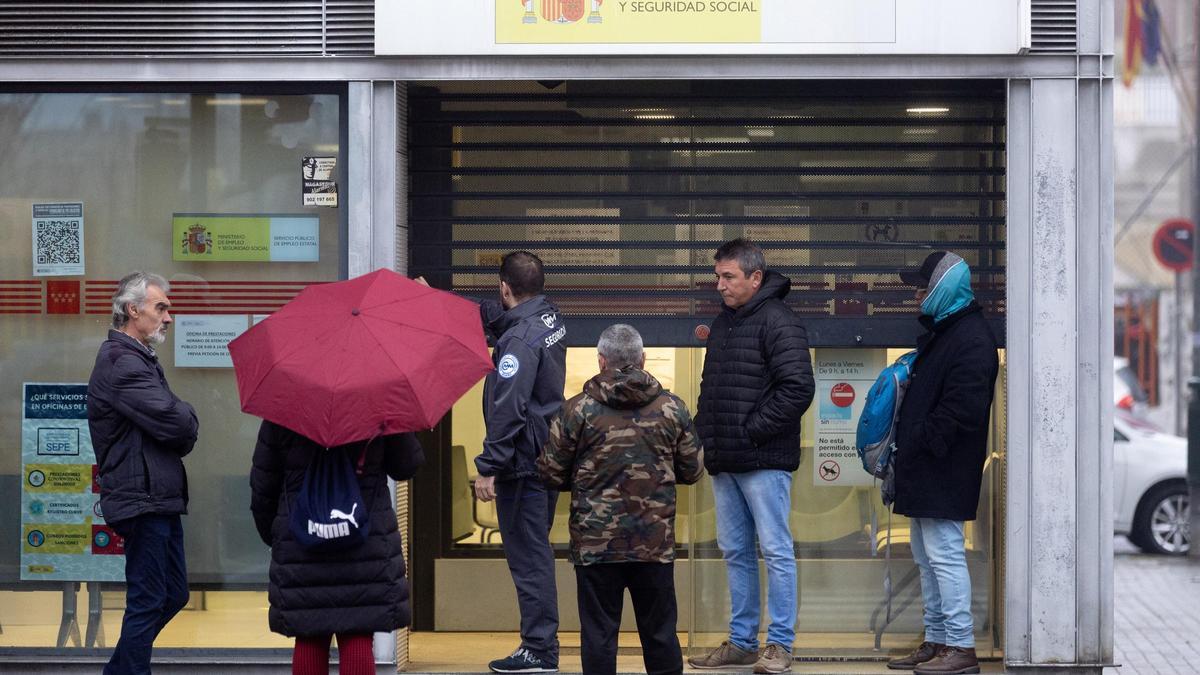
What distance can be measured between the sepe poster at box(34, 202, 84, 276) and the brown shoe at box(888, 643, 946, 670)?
4.49m

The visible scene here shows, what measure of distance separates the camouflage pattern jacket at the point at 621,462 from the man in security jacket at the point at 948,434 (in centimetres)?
157

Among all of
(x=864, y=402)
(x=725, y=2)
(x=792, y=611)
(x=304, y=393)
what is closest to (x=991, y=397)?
(x=864, y=402)

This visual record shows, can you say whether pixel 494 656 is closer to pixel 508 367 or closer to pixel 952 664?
pixel 508 367

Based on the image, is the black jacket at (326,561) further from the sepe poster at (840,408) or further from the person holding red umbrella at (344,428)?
the sepe poster at (840,408)

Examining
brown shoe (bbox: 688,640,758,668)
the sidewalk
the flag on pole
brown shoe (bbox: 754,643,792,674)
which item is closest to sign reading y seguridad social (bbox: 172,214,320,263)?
brown shoe (bbox: 688,640,758,668)

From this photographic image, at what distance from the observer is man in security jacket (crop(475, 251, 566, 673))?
7031mm

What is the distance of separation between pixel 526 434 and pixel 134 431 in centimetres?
176

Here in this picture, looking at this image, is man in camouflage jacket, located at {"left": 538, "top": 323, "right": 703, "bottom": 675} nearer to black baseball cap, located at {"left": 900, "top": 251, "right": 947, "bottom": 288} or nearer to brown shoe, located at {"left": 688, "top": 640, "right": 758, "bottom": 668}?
brown shoe, located at {"left": 688, "top": 640, "right": 758, "bottom": 668}

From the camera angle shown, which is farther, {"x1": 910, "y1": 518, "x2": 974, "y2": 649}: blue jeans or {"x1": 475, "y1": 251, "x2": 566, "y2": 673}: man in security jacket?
{"x1": 910, "y1": 518, "x2": 974, "y2": 649}: blue jeans

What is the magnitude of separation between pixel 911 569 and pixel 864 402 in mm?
883

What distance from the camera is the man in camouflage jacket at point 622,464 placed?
6.03m

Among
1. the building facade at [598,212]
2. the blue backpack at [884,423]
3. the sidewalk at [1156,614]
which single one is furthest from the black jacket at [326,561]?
the sidewalk at [1156,614]

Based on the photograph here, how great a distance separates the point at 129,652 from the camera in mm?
6363

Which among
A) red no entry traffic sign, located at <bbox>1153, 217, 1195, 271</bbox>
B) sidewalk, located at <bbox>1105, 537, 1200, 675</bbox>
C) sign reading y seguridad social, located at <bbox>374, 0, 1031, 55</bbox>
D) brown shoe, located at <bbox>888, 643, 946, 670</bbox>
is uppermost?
sign reading y seguridad social, located at <bbox>374, 0, 1031, 55</bbox>
